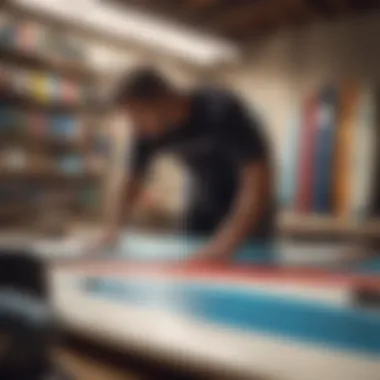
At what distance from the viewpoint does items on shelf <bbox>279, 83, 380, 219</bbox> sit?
668 millimetres

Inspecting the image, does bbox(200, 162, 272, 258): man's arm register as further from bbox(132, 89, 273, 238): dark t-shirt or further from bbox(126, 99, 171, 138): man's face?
bbox(126, 99, 171, 138): man's face

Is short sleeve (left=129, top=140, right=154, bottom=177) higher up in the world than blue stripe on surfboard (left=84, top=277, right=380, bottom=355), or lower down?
higher up

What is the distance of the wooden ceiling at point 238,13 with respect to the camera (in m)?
0.69

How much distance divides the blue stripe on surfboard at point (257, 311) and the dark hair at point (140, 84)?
0.75ft

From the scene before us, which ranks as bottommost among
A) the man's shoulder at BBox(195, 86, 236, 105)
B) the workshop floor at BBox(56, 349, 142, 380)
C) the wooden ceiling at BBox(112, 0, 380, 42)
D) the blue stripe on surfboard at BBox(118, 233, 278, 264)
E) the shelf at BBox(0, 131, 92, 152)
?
the workshop floor at BBox(56, 349, 142, 380)

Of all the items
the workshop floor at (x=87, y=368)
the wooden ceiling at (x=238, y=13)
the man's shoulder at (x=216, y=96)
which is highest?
the wooden ceiling at (x=238, y=13)

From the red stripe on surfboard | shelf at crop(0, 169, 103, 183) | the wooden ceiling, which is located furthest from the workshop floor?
the wooden ceiling

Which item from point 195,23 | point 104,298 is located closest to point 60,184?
point 104,298

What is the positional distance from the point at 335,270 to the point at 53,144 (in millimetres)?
373

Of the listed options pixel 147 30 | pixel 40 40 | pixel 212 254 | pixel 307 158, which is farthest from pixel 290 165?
pixel 40 40

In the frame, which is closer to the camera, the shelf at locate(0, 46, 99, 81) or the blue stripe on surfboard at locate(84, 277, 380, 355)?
the blue stripe on surfboard at locate(84, 277, 380, 355)

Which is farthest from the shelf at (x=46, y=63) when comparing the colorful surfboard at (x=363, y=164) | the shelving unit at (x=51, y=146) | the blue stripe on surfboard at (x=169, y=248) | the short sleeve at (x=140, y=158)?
the colorful surfboard at (x=363, y=164)

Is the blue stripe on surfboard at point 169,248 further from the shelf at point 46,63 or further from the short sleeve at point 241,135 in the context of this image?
the shelf at point 46,63

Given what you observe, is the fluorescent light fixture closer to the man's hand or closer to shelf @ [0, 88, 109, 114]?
shelf @ [0, 88, 109, 114]
